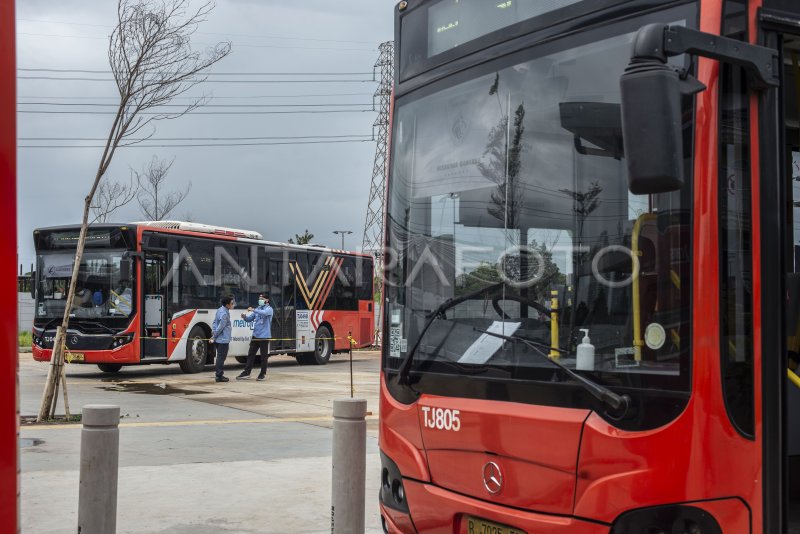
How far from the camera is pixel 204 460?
1013 centimetres

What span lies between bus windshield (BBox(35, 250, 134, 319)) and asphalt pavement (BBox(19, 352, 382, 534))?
2218mm

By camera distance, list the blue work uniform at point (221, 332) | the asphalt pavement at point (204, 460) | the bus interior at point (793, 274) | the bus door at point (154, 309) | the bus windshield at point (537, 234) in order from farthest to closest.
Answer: the bus door at point (154, 309)
the blue work uniform at point (221, 332)
the asphalt pavement at point (204, 460)
the bus interior at point (793, 274)
the bus windshield at point (537, 234)

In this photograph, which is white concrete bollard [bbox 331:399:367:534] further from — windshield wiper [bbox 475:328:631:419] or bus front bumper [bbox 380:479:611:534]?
windshield wiper [bbox 475:328:631:419]

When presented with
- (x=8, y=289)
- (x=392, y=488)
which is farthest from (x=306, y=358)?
(x=8, y=289)

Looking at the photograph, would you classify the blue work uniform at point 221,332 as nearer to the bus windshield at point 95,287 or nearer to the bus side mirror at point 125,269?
the bus windshield at point 95,287

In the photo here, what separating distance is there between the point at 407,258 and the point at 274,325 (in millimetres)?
21306

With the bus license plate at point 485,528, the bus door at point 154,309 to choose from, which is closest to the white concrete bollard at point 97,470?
the bus license plate at point 485,528

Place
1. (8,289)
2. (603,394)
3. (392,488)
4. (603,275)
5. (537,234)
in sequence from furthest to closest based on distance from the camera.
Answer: (392,488)
(537,234)
(603,275)
(603,394)
(8,289)

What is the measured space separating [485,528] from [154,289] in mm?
18088

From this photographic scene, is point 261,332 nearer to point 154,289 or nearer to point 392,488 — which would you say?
point 154,289

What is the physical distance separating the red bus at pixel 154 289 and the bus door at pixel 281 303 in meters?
0.03

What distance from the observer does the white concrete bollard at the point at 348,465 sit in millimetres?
6254

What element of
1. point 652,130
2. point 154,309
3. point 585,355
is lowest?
point 154,309

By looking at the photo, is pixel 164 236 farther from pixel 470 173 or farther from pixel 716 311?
pixel 716 311
